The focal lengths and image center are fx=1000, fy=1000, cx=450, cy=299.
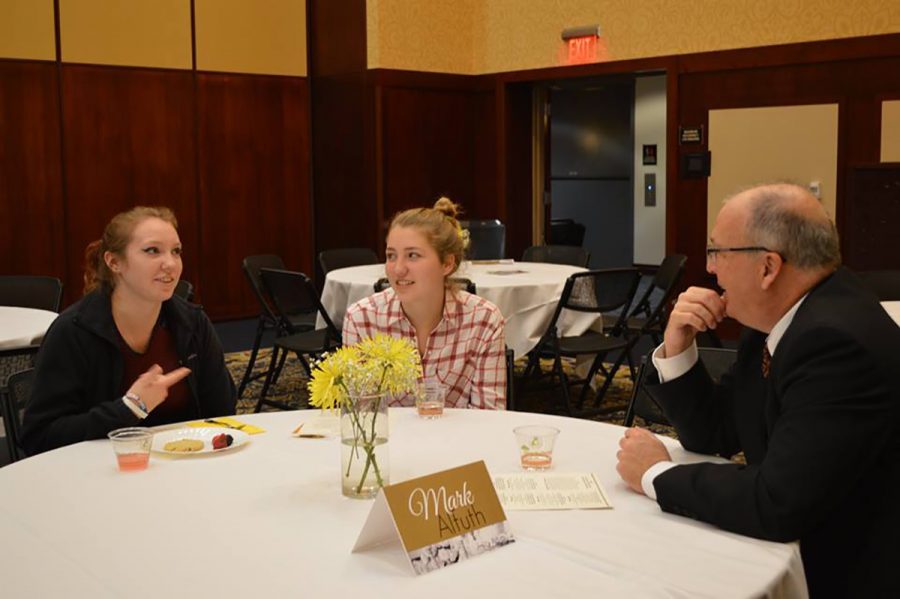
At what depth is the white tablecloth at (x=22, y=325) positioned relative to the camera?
4082mm

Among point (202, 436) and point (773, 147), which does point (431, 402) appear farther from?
point (773, 147)

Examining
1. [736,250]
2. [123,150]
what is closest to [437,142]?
[123,150]

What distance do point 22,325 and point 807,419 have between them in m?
3.62

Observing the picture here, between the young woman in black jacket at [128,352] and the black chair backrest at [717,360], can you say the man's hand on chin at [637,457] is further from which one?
the young woman in black jacket at [128,352]

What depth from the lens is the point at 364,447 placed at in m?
2.03

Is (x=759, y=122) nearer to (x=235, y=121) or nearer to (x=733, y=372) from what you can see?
(x=235, y=121)

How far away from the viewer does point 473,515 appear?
5.81 feet

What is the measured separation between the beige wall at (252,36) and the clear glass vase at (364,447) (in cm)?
841

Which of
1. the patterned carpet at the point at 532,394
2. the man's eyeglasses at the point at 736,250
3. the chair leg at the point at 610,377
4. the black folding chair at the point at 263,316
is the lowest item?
the patterned carpet at the point at 532,394

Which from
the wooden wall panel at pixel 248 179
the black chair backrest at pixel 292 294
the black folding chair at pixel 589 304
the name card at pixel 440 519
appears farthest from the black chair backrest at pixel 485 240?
the name card at pixel 440 519

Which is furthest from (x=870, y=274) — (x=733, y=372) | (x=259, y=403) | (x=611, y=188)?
(x=611, y=188)

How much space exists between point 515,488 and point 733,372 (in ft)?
2.06

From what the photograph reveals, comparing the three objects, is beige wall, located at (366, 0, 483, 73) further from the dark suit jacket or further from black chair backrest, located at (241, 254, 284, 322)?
the dark suit jacket

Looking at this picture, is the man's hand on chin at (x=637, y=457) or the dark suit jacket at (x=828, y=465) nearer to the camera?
the dark suit jacket at (x=828, y=465)
